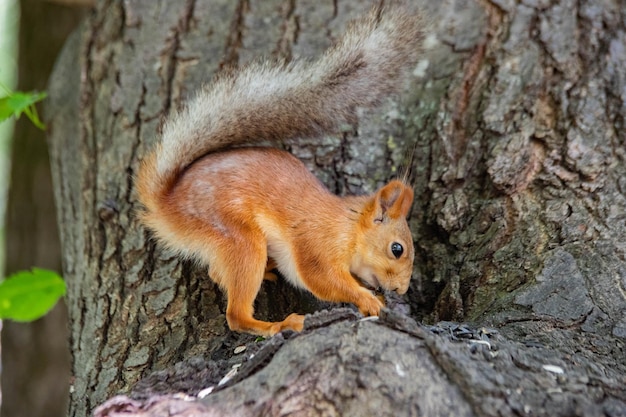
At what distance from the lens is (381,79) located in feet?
6.49

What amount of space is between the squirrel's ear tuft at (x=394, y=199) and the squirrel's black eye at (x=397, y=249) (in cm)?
8

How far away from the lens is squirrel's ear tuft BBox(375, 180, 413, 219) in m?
2.05

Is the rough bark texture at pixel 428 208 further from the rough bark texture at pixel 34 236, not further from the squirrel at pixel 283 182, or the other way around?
the rough bark texture at pixel 34 236

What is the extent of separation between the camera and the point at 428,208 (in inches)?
86.3

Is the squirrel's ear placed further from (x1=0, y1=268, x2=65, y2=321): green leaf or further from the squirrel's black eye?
(x1=0, y1=268, x2=65, y2=321): green leaf

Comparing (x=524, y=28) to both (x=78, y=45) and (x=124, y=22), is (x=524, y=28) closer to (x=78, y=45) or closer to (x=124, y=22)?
(x=124, y=22)

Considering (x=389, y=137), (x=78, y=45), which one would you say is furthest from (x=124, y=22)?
(x=389, y=137)

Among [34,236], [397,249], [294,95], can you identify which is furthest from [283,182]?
[34,236]

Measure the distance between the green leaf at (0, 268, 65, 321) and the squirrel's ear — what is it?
95cm

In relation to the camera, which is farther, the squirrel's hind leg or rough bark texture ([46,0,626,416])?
the squirrel's hind leg

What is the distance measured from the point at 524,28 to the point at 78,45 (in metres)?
1.60

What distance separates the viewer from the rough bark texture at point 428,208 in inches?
50.4

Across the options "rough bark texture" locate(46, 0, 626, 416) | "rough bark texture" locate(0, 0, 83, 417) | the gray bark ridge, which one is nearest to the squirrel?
"rough bark texture" locate(46, 0, 626, 416)

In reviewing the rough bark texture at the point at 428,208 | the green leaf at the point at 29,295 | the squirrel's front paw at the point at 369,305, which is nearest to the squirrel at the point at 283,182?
the squirrel's front paw at the point at 369,305
